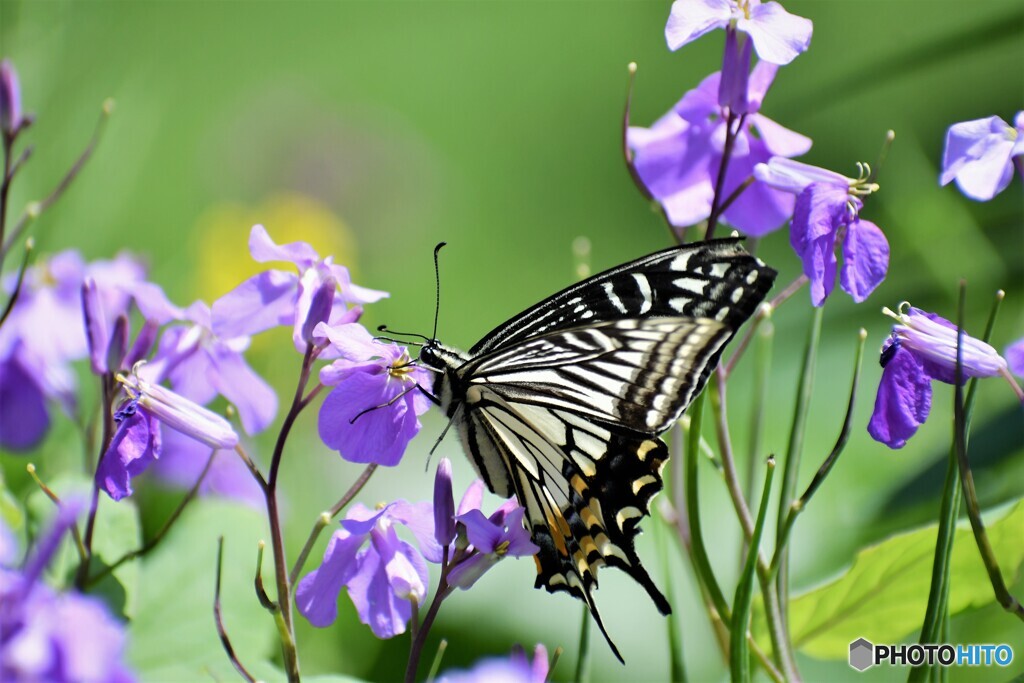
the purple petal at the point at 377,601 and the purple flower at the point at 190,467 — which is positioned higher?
the purple flower at the point at 190,467

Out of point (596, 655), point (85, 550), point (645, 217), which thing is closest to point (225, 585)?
point (85, 550)

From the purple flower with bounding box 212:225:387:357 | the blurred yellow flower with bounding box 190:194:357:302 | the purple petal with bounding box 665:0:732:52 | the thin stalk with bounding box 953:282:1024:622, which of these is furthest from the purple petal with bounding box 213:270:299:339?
the blurred yellow flower with bounding box 190:194:357:302

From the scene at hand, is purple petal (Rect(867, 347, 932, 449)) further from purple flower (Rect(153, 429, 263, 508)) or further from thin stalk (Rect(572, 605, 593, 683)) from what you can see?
purple flower (Rect(153, 429, 263, 508))

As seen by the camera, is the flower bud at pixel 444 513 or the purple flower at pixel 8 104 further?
the purple flower at pixel 8 104

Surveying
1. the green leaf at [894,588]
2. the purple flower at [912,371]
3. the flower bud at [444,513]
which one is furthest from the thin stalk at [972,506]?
the flower bud at [444,513]

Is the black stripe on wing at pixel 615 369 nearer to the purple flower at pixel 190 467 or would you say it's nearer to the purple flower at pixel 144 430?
the purple flower at pixel 144 430
